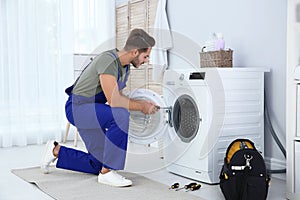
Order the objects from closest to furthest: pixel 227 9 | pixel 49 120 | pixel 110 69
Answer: pixel 110 69 < pixel 227 9 < pixel 49 120

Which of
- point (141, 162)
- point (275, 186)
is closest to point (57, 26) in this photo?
point (141, 162)

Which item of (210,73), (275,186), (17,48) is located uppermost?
(17,48)

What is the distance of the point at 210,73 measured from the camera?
293cm

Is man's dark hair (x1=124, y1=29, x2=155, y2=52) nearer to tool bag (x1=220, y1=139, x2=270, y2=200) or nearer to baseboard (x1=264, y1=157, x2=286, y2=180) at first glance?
tool bag (x1=220, y1=139, x2=270, y2=200)

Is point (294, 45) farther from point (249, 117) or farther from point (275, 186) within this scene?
point (275, 186)

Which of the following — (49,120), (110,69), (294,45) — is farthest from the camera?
(49,120)

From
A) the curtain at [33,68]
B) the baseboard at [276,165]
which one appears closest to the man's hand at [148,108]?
the baseboard at [276,165]

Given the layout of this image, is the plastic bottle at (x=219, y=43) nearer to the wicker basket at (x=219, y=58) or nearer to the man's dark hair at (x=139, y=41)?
the wicker basket at (x=219, y=58)

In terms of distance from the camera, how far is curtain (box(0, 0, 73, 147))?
461cm

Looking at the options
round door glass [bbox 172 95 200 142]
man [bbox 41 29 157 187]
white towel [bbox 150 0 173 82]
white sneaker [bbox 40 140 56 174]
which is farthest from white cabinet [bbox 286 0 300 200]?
white towel [bbox 150 0 173 82]

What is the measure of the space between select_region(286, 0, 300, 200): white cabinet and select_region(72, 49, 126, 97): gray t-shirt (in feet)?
3.54

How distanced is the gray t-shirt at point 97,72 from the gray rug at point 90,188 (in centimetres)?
60

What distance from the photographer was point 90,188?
9.25 feet

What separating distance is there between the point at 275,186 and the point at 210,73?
86cm
